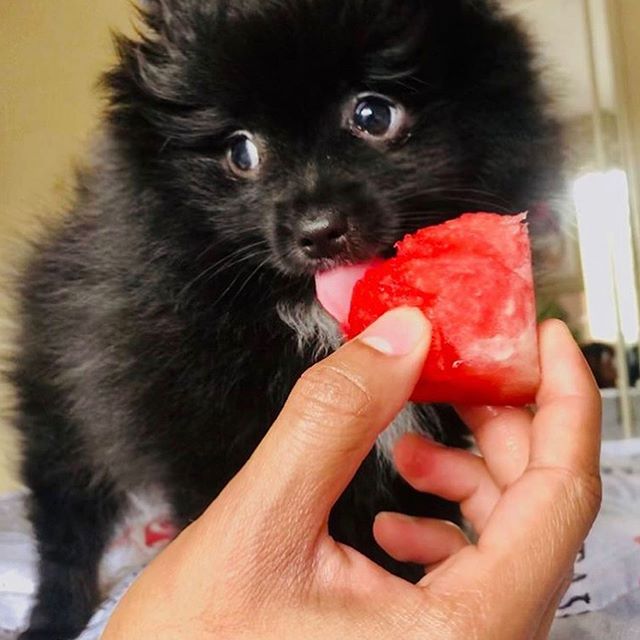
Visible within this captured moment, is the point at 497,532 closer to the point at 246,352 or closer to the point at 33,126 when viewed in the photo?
the point at 246,352

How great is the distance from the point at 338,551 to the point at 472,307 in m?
0.24

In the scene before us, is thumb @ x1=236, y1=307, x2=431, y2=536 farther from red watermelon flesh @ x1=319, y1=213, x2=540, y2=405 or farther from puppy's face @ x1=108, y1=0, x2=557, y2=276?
puppy's face @ x1=108, y1=0, x2=557, y2=276

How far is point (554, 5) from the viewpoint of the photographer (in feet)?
7.42

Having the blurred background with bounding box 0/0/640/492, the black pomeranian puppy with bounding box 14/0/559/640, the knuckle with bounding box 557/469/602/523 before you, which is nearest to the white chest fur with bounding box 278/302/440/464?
the black pomeranian puppy with bounding box 14/0/559/640

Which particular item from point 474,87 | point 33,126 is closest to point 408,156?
point 474,87

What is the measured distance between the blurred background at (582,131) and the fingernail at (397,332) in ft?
4.44

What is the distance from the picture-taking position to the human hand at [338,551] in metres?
0.60

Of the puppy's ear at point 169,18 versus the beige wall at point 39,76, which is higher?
the puppy's ear at point 169,18

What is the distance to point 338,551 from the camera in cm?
66

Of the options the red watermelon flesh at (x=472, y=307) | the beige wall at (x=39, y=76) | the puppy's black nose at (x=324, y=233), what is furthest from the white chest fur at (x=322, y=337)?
the beige wall at (x=39, y=76)

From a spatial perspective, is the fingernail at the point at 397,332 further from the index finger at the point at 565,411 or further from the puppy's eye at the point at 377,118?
the puppy's eye at the point at 377,118

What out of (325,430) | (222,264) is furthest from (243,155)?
(325,430)

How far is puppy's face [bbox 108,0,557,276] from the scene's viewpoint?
1.03 meters

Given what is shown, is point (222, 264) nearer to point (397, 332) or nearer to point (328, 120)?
point (328, 120)
